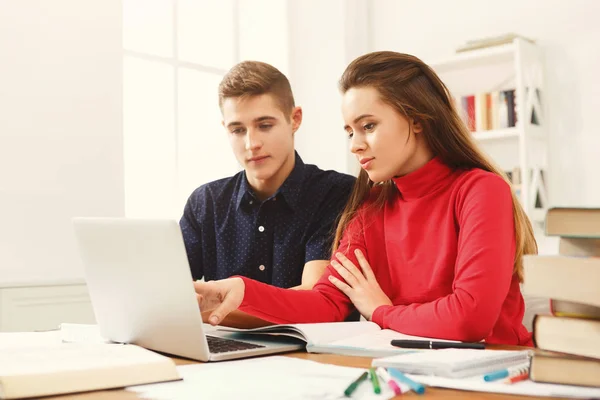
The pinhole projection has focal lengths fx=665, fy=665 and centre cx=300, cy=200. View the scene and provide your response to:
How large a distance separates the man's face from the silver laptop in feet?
2.39

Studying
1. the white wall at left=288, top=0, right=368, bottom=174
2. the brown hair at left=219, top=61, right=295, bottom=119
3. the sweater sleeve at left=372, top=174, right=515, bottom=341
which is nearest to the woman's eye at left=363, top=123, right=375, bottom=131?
the sweater sleeve at left=372, top=174, right=515, bottom=341

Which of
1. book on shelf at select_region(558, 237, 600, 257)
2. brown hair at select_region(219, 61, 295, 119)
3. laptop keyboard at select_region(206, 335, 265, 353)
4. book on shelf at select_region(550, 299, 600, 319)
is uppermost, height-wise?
brown hair at select_region(219, 61, 295, 119)

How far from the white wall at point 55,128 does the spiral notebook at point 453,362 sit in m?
2.07

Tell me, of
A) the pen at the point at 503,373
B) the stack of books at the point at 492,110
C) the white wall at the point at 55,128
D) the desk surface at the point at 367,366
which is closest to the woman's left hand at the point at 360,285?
the desk surface at the point at 367,366

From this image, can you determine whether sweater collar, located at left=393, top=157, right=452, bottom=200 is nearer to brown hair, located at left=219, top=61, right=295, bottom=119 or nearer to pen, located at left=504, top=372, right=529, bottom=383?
brown hair, located at left=219, top=61, right=295, bottom=119

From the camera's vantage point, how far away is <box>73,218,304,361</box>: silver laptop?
0.85 meters

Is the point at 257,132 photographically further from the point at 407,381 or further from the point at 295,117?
the point at 407,381

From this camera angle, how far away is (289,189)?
1.79 m

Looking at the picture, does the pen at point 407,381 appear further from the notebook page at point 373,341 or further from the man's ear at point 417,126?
the man's ear at point 417,126

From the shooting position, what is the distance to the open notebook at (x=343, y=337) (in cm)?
90

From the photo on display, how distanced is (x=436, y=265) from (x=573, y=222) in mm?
653

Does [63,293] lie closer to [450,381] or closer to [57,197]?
[57,197]

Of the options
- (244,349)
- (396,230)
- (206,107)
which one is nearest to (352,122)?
(396,230)

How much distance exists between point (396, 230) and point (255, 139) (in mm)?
505
